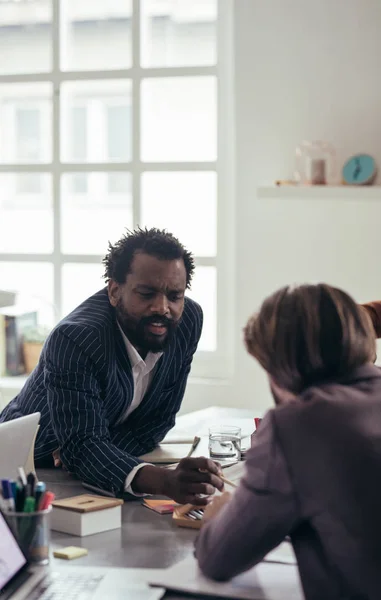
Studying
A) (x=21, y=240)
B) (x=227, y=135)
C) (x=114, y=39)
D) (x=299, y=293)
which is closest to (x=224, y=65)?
(x=227, y=135)

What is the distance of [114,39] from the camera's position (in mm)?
4098

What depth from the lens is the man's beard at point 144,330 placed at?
2.28 meters

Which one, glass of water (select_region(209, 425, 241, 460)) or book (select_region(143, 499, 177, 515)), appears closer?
book (select_region(143, 499, 177, 515))

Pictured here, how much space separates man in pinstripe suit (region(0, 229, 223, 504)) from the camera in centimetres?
199

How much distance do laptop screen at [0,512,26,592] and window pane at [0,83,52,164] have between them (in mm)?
2980

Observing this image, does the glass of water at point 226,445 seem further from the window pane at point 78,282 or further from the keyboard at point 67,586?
the window pane at point 78,282

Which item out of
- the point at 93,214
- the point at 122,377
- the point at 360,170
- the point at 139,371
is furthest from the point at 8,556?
the point at 93,214

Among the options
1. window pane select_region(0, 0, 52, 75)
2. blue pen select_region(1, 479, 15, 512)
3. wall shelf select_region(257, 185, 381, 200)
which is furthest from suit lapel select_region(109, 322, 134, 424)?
window pane select_region(0, 0, 52, 75)

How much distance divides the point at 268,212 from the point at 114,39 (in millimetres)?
1117

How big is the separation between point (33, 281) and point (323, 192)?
1537 millimetres

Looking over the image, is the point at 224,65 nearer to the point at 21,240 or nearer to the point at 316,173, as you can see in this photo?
the point at 316,173

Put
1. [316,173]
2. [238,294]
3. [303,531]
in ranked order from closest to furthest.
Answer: [303,531] < [316,173] < [238,294]

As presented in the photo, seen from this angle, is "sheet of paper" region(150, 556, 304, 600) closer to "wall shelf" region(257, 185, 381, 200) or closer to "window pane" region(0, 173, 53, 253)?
"wall shelf" region(257, 185, 381, 200)

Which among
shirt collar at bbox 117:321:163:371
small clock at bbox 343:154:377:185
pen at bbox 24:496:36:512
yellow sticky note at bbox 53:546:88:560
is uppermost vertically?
small clock at bbox 343:154:377:185
